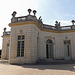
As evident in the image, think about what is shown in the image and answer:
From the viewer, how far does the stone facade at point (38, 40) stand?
12.0 metres

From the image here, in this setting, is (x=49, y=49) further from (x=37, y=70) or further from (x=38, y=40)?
(x=37, y=70)

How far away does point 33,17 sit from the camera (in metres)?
12.5

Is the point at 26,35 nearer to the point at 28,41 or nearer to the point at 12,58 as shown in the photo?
the point at 28,41

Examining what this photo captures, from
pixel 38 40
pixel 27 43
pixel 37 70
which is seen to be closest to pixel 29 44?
pixel 27 43

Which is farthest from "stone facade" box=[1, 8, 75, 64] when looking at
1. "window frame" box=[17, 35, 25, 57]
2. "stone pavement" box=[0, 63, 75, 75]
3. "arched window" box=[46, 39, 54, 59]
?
"stone pavement" box=[0, 63, 75, 75]

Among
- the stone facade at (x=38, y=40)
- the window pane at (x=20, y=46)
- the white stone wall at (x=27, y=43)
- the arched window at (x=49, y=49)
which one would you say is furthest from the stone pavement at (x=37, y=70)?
the arched window at (x=49, y=49)

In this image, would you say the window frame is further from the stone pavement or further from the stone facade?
the stone pavement

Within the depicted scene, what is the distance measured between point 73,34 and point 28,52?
7.59 metres

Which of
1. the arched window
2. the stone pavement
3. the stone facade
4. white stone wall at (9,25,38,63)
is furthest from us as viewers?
the arched window

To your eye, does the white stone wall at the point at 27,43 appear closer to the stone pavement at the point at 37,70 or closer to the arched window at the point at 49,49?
the stone pavement at the point at 37,70

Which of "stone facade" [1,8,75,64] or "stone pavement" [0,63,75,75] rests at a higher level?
"stone facade" [1,8,75,64]

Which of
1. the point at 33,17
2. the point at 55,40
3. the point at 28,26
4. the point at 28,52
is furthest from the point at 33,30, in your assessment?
the point at 55,40

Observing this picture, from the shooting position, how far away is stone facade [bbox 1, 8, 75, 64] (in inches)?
471

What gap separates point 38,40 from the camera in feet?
48.2
